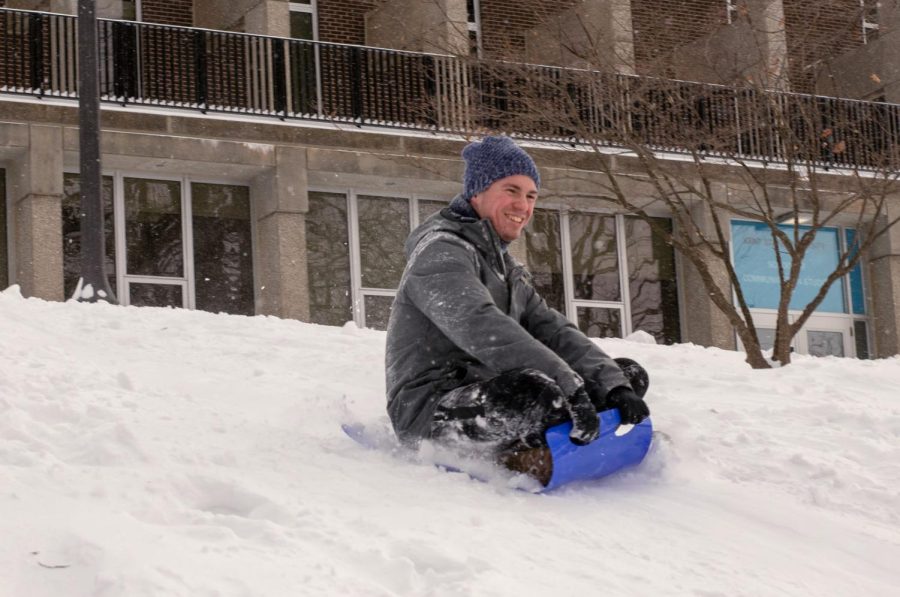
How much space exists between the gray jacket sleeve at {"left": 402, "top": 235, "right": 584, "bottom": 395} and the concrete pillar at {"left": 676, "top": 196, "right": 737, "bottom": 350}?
1382cm

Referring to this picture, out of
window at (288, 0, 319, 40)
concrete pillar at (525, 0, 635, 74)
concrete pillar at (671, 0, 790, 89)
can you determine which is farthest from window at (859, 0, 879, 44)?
window at (288, 0, 319, 40)

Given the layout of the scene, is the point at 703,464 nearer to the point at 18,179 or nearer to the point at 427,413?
the point at 427,413

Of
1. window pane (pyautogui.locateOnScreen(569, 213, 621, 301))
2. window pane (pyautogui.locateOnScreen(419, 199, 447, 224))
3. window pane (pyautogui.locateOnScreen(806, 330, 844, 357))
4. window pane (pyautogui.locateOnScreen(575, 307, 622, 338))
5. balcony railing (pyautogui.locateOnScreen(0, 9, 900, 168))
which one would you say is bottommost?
window pane (pyautogui.locateOnScreen(806, 330, 844, 357))

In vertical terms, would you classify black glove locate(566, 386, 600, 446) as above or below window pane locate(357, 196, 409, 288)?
below

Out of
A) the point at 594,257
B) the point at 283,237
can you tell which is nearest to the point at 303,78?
the point at 283,237

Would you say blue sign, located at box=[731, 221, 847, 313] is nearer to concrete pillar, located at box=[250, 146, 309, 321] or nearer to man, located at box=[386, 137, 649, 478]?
concrete pillar, located at box=[250, 146, 309, 321]

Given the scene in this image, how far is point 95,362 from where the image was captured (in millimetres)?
7125

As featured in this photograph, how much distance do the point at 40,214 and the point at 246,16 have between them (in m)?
4.39

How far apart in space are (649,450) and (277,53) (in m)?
13.0

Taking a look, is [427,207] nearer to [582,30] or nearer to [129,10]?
[582,30]

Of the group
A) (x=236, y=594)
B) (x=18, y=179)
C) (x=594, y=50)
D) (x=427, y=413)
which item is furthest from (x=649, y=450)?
(x=18, y=179)

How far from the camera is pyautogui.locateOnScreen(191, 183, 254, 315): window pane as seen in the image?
1684 centimetres

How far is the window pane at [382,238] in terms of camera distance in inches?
695

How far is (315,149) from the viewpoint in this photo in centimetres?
1717
